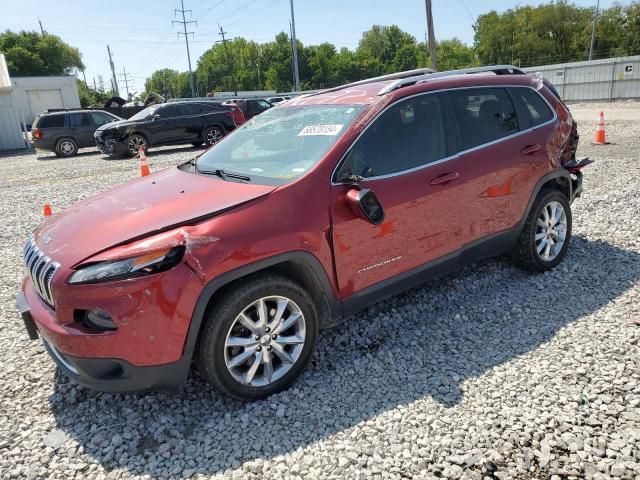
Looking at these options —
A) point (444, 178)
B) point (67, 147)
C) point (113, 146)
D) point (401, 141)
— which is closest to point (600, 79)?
point (113, 146)

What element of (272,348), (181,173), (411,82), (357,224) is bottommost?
(272,348)

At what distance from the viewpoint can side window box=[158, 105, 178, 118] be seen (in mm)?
16266

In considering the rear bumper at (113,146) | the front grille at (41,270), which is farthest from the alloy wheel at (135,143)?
the front grille at (41,270)

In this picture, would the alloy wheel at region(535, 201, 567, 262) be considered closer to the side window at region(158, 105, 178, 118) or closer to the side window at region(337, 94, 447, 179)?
the side window at region(337, 94, 447, 179)

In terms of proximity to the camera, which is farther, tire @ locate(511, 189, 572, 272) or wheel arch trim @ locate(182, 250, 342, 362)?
tire @ locate(511, 189, 572, 272)

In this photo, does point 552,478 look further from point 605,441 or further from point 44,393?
point 44,393

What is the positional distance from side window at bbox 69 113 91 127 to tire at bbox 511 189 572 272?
18066mm

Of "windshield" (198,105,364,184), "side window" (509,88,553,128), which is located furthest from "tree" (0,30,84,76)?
"side window" (509,88,553,128)

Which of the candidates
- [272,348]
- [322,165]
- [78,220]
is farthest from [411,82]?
[78,220]

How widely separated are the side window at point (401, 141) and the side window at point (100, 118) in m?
17.7

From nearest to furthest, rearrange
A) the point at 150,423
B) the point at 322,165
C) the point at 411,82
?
1. the point at 150,423
2. the point at 322,165
3. the point at 411,82

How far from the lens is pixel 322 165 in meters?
3.11

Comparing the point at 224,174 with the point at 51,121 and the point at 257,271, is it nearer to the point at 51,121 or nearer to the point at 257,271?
the point at 257,271

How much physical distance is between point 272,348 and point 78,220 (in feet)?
4.82
